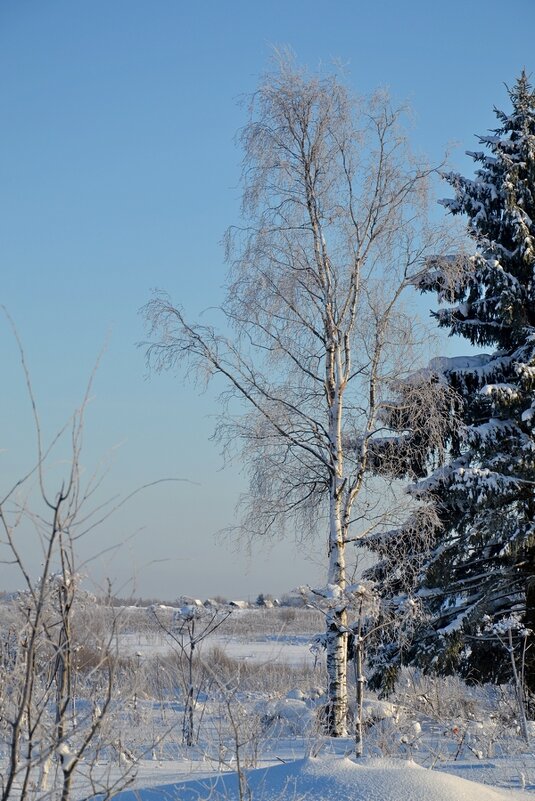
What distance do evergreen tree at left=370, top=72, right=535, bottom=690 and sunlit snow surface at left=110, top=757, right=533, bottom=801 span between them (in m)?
5.75

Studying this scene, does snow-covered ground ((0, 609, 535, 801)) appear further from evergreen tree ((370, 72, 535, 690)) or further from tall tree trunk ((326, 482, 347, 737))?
evergreen tree ((370, 72, 535, 690))

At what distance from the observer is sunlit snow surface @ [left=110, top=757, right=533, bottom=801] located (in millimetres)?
4121

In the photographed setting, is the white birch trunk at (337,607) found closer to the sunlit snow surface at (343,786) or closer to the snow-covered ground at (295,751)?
the snow-covered ground at (295,751)

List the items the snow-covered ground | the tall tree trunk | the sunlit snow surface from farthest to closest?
the tall tree trunk
the snow-covered ground
the sunlit snow surface

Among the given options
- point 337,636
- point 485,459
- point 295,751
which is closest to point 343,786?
point 295,751

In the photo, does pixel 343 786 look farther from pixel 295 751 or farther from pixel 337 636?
pixel 337 636

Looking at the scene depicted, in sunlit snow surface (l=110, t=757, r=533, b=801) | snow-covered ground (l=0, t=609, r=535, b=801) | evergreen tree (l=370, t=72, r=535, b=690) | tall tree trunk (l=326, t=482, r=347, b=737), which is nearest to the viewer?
sunlit snow surface (l=110, t=757, r=533, b=801)

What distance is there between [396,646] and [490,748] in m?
3.93

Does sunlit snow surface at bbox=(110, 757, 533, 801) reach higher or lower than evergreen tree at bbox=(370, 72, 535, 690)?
lower

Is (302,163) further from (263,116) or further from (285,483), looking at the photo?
(285,483)

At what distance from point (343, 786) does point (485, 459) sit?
6799 millimetres

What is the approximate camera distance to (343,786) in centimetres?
423

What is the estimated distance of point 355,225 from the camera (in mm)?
11508

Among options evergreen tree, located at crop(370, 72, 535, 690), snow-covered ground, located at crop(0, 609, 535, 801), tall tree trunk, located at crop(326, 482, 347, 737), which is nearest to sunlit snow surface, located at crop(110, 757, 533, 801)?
snow-covered ground, located at crop(0, 609, 535, 801)
